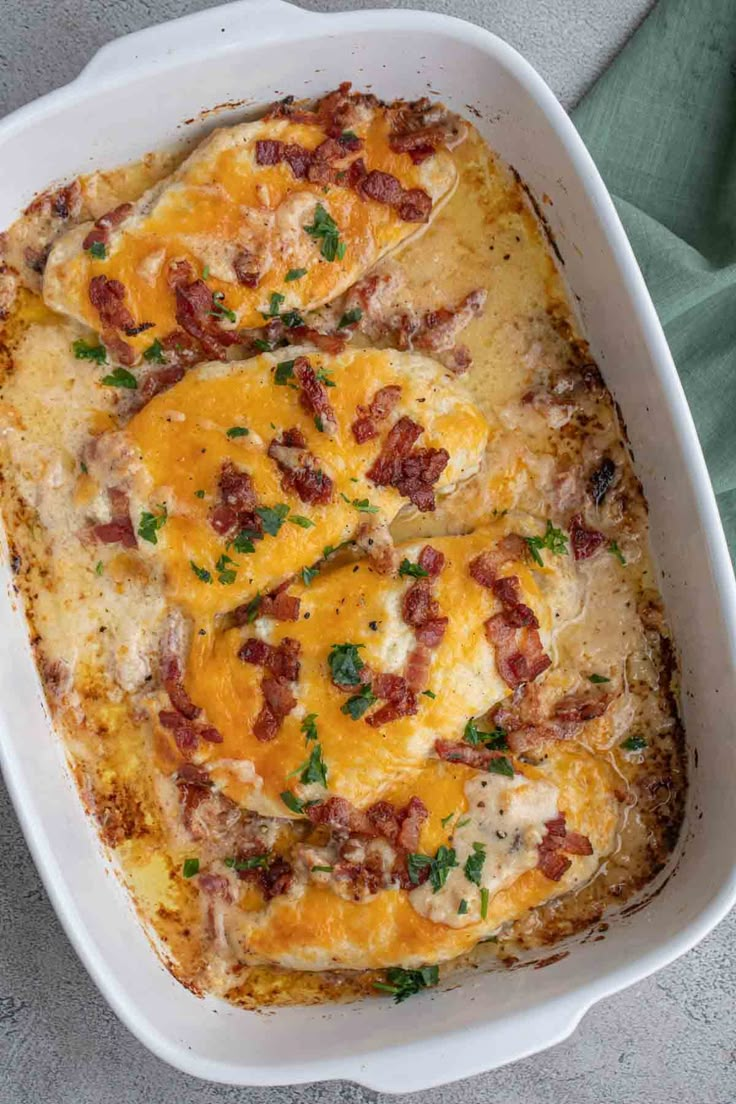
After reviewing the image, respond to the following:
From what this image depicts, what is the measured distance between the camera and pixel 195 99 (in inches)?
123

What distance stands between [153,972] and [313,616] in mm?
1244

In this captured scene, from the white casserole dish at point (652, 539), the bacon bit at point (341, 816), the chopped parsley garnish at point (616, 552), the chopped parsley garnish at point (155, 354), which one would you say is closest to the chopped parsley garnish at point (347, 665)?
the bacon bit at point (341, 816)

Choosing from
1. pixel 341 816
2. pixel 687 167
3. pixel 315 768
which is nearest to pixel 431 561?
pixel 315 768

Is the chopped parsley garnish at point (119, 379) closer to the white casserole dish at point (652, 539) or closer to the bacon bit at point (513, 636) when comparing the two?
the white casserole dish at point (652, 539)

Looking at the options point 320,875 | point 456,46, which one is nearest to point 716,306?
point 456,46

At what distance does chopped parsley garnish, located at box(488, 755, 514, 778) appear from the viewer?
124 inches

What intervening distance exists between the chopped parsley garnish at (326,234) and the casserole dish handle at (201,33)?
501 millimetres

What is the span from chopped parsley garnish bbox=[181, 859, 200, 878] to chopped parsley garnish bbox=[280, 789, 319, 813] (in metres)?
0.43

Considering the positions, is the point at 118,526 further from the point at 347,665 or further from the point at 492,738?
the point at 492,738

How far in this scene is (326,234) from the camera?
3168 millimetres

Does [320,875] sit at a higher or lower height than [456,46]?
lower

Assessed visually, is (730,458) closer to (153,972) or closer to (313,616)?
(313,616)

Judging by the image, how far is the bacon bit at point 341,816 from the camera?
123 inches

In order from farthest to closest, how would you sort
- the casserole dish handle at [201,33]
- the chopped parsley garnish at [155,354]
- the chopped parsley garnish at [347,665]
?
1. the chopped parsley garnish at [155,354]
2. the chopped parsley garnish at [347,665]
3. the casserole dish handle at [201,33]
